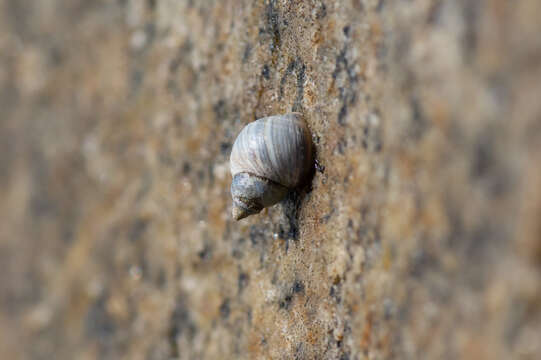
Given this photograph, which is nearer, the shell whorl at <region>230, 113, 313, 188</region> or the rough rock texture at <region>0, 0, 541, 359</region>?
the rough rock texture at <region>0, 0, 541, 359</region>

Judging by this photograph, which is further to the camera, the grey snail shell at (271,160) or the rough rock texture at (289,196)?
the grey snail shell at (271,160)

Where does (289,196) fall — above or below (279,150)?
below

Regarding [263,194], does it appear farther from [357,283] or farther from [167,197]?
[167,197]

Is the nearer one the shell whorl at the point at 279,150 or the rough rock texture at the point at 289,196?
the rough rock texture at the point at 289,196
